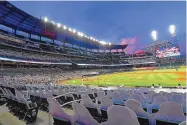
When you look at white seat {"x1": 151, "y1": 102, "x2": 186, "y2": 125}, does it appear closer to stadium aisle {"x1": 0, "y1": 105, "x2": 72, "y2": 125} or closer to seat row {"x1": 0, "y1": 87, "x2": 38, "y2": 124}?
stadium aisle {"x1": 0, "y1": 105, "x2": 72, "y2": 125}

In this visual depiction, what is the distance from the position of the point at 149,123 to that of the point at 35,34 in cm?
7588

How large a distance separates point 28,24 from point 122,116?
214ft

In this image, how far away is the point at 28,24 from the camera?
6203cm

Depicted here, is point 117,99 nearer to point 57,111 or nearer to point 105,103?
point 105,103

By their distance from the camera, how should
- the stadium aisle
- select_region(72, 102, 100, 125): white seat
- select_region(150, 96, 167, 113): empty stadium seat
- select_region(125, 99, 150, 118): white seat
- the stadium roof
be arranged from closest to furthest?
select_region(72, 102, 100, 125): white seat < select_region(125, 99, 150, 118): white seat < select_region(150, 96, 167, 113): empty stadium seat < the stadium aisle < the stadium roof

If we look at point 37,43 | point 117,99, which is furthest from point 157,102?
point 37,43

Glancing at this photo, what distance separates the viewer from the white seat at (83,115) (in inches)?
127

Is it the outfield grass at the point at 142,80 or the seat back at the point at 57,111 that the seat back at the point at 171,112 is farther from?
the outfield grass at the point at 142,80

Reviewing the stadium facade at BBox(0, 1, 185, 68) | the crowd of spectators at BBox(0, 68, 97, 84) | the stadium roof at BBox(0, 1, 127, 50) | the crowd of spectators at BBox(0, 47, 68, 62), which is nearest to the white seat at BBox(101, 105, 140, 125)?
the crowd of spectators at BBox(0, 68, 97, 84)

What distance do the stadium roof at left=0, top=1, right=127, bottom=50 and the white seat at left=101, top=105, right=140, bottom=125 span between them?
49411 millimetres

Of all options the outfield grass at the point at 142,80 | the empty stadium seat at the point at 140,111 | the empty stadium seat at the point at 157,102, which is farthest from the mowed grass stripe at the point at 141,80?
the empty stadium seat at the point at 140,111

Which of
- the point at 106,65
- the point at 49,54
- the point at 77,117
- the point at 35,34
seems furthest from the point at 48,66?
the point at 77,117

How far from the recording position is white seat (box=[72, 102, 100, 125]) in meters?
3.23

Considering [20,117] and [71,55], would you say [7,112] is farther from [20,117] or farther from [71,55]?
[71,55]
